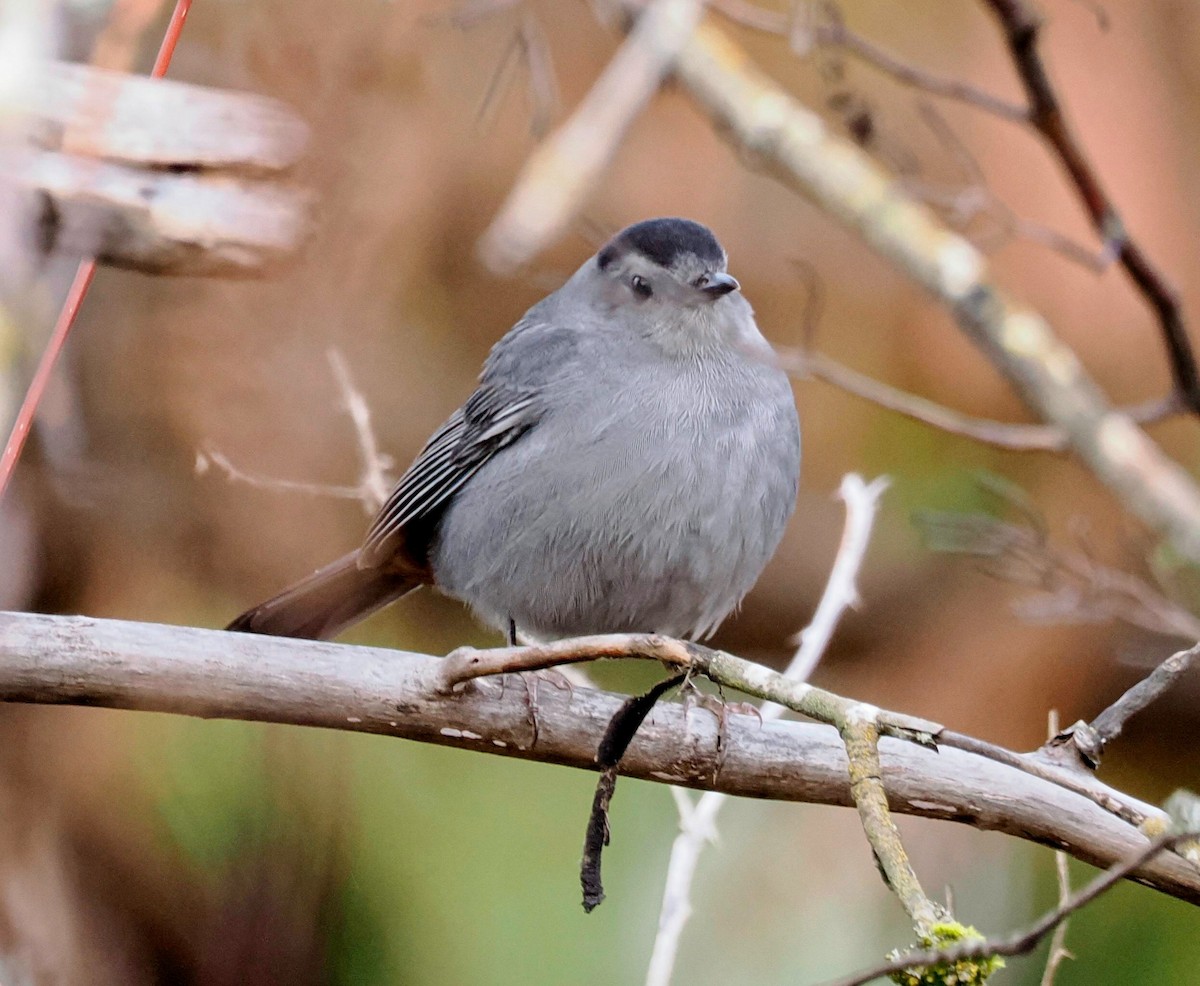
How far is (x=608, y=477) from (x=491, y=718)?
64cm

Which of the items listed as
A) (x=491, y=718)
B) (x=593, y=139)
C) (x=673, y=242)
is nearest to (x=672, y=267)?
(x=673, y=242)

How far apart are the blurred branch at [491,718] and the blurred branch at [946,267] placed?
1.14 m

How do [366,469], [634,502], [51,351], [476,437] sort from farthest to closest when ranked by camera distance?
[366,469], [476,437], [634,502], [51,351]

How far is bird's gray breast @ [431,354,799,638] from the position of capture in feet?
8.33

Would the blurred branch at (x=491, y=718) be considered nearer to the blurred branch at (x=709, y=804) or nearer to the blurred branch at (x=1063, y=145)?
the blurred branch at (x=709, y=804)

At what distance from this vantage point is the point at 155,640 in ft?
6.37

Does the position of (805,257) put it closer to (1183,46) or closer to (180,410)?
(1183,46)

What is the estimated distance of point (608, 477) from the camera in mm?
2555

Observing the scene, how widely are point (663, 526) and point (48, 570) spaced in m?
1.98

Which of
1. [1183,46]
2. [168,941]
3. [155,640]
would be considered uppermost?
[1183,46]

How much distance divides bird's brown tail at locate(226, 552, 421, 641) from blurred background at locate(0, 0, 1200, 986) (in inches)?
37.0

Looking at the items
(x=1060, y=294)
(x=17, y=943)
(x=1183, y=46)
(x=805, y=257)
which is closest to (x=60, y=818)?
(x=17, y=943)

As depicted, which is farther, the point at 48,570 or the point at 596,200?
the point at 596,200

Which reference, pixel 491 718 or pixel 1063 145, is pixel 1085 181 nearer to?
pixel 1063 145
